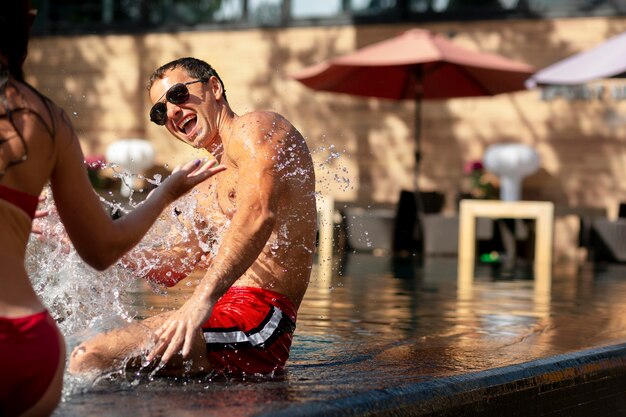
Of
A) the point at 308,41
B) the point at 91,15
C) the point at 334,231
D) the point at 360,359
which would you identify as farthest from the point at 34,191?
the point at 91,15

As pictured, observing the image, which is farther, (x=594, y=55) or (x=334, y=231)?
(x=334, y=231)

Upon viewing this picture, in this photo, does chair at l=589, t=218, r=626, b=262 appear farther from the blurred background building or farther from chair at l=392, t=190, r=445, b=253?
chair at l=392, t=190, r=445, b=253

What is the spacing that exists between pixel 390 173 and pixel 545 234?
4036 mm

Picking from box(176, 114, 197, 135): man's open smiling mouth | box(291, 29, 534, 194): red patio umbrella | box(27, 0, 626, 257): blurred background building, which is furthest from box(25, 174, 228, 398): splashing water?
box(27, 0, 626, 257): blurred background building

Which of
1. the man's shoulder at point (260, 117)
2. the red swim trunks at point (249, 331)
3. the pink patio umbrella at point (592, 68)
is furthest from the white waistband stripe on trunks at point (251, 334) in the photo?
the pink patio umbrella at point (592, 68)

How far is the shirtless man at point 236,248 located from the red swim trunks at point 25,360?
3.70 feet

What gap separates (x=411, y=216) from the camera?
51.1 feet

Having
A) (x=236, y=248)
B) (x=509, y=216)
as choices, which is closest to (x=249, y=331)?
(x=236, y=248)

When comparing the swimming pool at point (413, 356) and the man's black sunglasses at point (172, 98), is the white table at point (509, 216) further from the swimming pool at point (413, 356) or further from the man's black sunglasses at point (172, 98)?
the man's black sunglasses at point (172, 98)

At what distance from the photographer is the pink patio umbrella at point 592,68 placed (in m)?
12.9

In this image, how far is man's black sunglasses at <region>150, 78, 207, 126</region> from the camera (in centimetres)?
468

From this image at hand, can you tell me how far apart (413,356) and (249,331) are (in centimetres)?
117

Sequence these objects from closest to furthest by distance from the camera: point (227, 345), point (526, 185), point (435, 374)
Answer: point (227, 345) → point (435, 374) → point (526, 185)

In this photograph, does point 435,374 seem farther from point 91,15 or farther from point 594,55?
point 91,15
